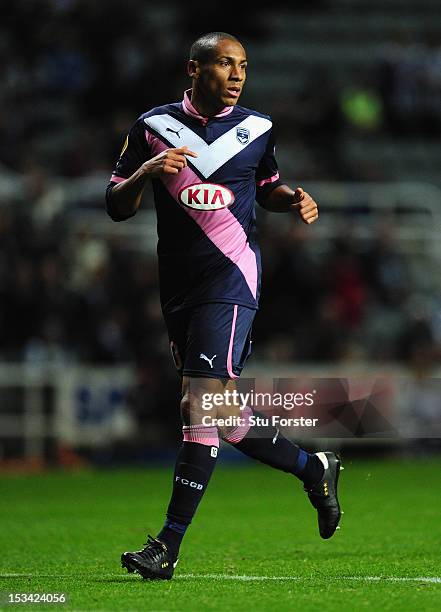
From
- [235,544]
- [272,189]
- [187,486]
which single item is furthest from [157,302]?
[187,486]

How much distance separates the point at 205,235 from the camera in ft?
21.3

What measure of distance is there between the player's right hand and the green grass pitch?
175cm

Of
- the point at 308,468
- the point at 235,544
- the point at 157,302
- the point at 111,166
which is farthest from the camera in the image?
the point at 111,166

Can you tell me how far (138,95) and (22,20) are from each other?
187 centimetres

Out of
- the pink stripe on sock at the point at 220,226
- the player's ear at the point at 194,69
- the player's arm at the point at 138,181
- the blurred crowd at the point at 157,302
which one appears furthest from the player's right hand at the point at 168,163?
the blurred crowd at the point at 157,302

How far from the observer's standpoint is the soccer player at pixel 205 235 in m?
6.32

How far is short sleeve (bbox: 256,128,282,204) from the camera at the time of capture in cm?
684

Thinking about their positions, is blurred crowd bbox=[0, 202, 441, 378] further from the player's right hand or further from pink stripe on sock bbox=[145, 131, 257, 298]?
the player's right hand

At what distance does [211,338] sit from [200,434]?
1.39 feet

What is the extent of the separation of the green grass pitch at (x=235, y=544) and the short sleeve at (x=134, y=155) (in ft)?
5.94

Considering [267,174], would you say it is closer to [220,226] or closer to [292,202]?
[292,202]

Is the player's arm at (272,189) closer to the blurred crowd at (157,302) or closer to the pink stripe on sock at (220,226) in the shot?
the pink stripe on sock at (220,226)

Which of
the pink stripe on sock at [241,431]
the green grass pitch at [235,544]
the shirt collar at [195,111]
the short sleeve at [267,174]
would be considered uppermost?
the shirt collar at [195,111]

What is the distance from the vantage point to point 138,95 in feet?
64.8
